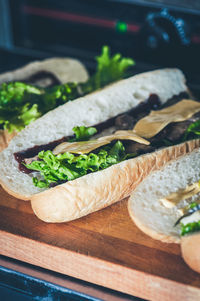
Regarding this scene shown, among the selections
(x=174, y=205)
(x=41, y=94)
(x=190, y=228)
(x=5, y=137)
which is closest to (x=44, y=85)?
(x=41, y=94)

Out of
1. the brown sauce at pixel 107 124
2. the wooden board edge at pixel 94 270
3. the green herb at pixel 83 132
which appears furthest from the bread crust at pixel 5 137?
the wooden board edge at pixel 94 270

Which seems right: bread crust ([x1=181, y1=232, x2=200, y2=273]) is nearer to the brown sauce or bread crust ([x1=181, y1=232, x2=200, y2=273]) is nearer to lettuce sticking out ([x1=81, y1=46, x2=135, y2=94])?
the brown sauce

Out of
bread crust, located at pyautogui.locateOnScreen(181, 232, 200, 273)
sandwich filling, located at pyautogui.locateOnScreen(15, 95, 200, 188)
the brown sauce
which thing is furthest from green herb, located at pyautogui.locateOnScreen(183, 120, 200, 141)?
bread crust, located at pyautogui.locateOnScreen(181, 232, 200, 273)

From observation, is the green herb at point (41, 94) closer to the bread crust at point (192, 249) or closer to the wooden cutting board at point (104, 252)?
the wooden cutting board at point (104, 252)

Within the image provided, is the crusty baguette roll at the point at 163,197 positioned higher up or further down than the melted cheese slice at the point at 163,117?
further down

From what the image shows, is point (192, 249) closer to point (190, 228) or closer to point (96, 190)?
point (190, 228)

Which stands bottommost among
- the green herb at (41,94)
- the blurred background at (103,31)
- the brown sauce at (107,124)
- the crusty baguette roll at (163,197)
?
the crusty baguette roll at (163,197)

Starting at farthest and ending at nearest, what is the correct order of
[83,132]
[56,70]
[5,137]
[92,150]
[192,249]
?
1. [56,70]
2. [5,137]
3. [83,132]
4. [92,150]
5. [192,249]
